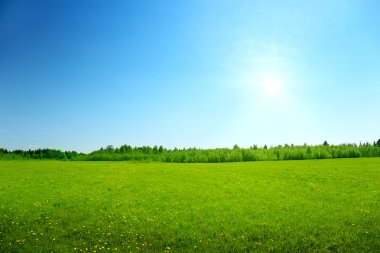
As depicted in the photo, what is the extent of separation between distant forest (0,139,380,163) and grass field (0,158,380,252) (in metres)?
49.0

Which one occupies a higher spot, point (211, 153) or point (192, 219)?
point (211, 153)

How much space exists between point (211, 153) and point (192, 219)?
206 ft

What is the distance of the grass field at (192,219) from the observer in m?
13.0

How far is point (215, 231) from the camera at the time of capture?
14.5 meters

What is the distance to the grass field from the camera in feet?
42.6

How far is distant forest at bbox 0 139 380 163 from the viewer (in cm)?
7544

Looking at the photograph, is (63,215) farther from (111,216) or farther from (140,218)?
(140,218)

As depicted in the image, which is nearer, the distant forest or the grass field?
the grass field

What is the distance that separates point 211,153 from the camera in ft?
259

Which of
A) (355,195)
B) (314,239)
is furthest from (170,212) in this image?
(355,195)

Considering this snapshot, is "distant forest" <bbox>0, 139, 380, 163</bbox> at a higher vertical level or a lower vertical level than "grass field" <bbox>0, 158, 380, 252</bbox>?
higher

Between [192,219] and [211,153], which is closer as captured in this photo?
[192,219]

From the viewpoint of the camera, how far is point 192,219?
16.6 meters

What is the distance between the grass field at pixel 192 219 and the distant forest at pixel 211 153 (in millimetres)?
49007
